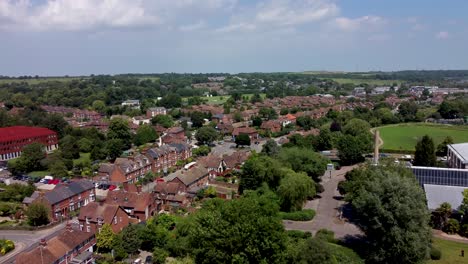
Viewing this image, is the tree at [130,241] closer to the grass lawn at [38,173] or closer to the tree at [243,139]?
the grass lawn at [38,173]

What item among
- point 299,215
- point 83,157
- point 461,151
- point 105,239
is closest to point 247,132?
point 83,157

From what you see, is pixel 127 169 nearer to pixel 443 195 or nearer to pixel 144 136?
pixel 144 136

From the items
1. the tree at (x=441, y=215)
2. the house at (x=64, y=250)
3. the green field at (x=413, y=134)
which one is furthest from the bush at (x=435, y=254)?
the green field at (x=413, y=134)

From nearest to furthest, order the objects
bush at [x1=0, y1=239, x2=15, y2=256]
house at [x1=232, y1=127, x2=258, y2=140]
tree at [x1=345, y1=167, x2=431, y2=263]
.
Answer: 1. tree at [x1=345, y1=167, x2=431, y2=263]
2. bush at [x1=0, y1=239, x2=15, y2=256]
3. house at [x1=232, y1=127, x2=258, y2=140]

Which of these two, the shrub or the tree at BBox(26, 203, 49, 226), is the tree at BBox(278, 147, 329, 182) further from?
the tree at BBox(26, 203, 49, 226)

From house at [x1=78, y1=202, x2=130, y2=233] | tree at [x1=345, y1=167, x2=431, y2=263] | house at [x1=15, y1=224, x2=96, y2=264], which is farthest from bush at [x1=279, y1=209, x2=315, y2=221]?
house at [x1=15, y1=224, x2=96, y2=264]

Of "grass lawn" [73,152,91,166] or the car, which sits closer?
the car
